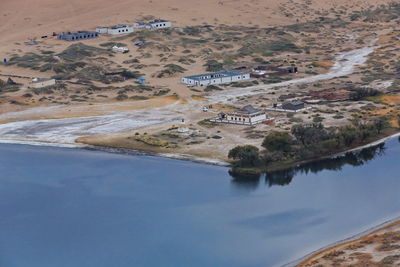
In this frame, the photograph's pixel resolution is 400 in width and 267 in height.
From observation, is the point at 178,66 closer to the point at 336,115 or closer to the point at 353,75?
the point at 353,75

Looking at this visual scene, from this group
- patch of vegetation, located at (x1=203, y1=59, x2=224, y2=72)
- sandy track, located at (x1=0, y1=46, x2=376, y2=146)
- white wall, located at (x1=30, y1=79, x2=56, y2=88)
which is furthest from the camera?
patch of vegetation, located at (x1=203, y1=59, x2=224, y2=72)

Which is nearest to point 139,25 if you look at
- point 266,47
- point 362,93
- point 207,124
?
point 266,47

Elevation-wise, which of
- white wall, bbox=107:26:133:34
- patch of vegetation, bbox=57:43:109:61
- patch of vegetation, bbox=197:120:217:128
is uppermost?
white wall, bbox=107:26:133:34

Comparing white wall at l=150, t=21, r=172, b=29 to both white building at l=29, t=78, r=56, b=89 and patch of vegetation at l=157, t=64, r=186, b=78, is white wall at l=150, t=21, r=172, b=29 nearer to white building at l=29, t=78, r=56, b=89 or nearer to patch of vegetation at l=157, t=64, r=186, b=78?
patch of vegetation at l=157, t=64, r=186, b=78

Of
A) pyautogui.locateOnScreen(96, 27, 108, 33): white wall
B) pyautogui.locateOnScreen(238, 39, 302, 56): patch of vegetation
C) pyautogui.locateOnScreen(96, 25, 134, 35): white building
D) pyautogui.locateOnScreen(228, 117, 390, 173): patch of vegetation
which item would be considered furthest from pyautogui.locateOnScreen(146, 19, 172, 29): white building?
pyautogui.locateOnScreen(228, 117, 390, 173): patch of vegetation

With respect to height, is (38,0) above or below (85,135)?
above

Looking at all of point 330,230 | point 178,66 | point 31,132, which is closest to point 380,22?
point 178,66

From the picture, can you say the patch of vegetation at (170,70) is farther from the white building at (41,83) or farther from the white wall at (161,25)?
the white wall at (161,25)

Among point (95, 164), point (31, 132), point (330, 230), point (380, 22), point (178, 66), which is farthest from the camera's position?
point (380, 22)
